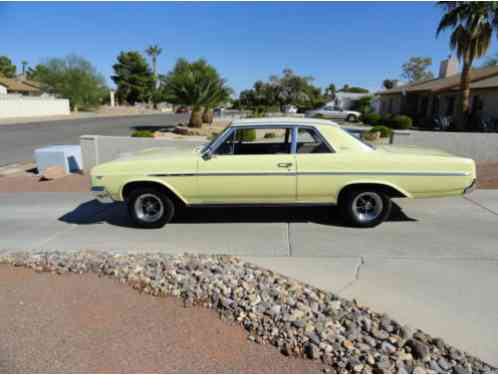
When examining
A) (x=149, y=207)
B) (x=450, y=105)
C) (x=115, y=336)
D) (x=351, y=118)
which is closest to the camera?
(x=115, y=336)

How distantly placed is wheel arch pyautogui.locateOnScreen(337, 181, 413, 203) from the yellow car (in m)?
0.01

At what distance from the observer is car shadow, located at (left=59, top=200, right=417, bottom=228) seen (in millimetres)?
6004

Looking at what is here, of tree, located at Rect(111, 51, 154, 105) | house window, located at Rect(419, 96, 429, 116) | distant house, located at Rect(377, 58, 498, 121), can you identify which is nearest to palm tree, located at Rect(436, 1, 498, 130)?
distant house, located at Rect(377, 58, 498, 121)

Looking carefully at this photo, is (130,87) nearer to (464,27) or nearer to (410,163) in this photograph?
(464,27)

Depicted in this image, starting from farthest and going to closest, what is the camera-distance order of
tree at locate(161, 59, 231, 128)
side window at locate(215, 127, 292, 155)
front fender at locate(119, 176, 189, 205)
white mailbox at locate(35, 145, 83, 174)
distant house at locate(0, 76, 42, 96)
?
distant house at locate(0, 76, 42, 96) < tree at locate(161, 59, 231, 128) < white mailbox at locate(35, 145, 83, 174) < side window at locate(215, 127, 292, 155) < front fender at locate(119, 176, 189, 205)

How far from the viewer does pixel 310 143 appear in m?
5.58

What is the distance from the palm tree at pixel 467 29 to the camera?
17859 millimetres

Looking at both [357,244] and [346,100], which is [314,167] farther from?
[346,100]

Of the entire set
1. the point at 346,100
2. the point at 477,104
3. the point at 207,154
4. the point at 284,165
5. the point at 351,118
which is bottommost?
the point at 284,165

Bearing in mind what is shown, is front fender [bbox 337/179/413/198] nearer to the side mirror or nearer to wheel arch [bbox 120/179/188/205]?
the side mirror

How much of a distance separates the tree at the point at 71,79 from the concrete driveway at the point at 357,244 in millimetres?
54911

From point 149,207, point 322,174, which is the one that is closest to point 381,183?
point 322,174

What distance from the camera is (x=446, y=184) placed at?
17.5 ft

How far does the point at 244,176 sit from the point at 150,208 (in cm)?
152
